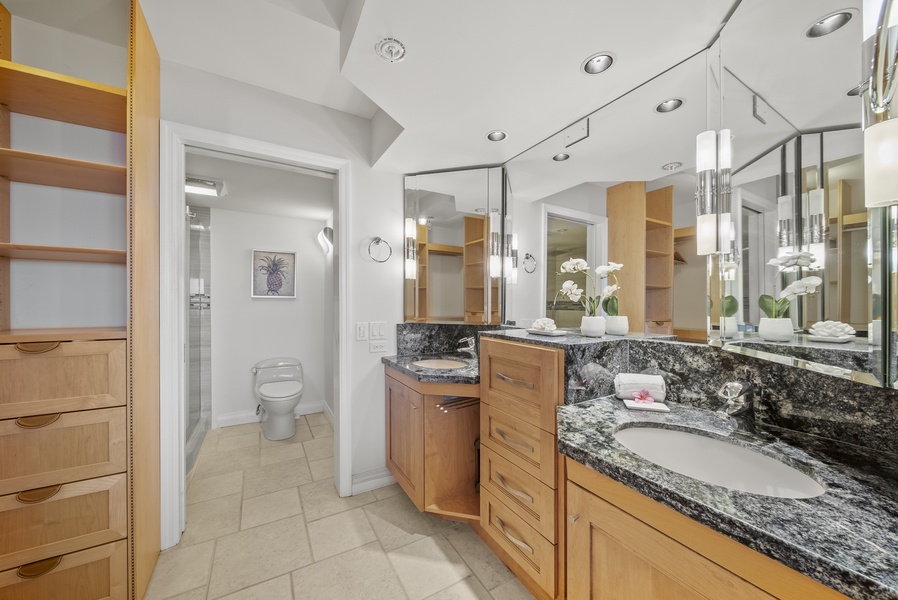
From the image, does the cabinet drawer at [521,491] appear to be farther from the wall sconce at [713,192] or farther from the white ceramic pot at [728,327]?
the wall sconce at [713,192]

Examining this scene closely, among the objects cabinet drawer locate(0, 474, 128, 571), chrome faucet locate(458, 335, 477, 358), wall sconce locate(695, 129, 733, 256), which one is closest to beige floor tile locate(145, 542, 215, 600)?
cabinet drawer locate(0, 474, 128, 571)

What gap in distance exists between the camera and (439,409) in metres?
1.84

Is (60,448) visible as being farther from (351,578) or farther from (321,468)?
(321,468)

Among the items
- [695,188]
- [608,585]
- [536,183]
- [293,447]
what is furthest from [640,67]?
[293,447]

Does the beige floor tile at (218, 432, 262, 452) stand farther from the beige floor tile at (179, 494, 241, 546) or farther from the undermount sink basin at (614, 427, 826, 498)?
the undermount sink basin at (614, 427, 826, 498)

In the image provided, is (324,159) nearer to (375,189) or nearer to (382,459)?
(375,189)

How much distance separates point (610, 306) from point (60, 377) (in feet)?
7.49

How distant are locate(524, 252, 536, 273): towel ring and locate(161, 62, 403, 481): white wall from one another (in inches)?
34.5

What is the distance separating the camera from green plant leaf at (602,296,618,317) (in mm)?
1558

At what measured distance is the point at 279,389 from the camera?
10.6 ft

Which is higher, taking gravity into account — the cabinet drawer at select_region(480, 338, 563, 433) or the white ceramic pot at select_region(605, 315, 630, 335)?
the white ceramic pot at select_region(605, 315, 630, 335)

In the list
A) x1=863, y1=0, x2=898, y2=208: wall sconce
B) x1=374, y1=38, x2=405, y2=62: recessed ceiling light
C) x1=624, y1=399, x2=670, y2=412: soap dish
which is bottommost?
x1=624, y1=399, x2=670, y2=412: soap dish

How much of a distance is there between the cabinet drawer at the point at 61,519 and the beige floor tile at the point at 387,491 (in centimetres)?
126

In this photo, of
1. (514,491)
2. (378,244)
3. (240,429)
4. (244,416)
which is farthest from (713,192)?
(244,416)
